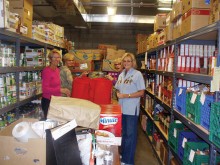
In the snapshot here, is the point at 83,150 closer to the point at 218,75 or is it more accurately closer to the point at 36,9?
the point at 218,75

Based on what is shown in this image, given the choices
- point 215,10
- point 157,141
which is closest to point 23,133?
point 215,10

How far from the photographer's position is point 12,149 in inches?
57.7

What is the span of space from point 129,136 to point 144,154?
111 cm

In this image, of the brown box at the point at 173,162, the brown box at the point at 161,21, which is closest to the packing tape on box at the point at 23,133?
the brown box at the point at 173,162

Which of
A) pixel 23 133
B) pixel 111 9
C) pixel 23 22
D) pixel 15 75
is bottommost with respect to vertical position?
pixel 23 133

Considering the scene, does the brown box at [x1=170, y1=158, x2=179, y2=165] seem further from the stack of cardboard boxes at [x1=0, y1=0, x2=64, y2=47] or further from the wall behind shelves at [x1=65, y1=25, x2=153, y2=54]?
the wall behind shelves at [x1=65, y1=25, x2=153, y2=54]

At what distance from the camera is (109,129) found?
180 cm

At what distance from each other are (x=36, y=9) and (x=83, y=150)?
19.9 ft

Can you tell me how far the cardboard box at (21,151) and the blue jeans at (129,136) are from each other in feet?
7.56

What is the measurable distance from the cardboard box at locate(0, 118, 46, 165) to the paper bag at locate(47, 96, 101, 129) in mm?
256

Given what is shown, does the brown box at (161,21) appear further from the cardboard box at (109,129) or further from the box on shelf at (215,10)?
the cardboard box at (109,129)

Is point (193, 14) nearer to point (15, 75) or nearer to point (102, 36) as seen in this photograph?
point (15, 75)

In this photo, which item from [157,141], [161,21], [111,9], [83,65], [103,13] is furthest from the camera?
[103,13]

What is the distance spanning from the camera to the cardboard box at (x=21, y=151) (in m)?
1.42
